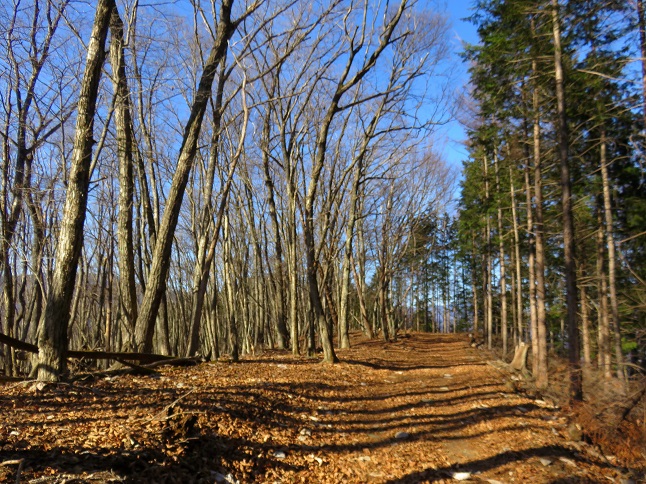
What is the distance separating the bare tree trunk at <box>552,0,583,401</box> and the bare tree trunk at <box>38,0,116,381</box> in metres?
8.00

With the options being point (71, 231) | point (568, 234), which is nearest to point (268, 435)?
point (71, 231)

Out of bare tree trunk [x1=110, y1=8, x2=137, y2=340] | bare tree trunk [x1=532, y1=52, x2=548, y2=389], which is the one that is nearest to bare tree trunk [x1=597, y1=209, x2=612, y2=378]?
bare tree trunk [x1=532, y1=52, x2=548, y2=389]

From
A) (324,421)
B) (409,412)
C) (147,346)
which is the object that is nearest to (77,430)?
(324,421)

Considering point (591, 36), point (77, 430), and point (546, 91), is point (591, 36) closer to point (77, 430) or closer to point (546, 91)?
point (546, 91)

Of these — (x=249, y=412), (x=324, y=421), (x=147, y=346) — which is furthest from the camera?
(x=147, y=346)

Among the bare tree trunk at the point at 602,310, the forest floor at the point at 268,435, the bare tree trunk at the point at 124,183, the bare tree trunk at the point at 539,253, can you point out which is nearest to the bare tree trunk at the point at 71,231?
the forest floor at the point at 268,435

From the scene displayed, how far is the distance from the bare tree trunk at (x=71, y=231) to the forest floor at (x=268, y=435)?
440 millimetres

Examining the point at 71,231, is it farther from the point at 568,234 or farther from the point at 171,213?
the point at 568,234

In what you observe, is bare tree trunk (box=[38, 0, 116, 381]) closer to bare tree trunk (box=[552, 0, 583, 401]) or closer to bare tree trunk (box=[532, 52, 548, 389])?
bare tree trunk (box=[552, 0, 583, 401])

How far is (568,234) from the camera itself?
8.88 meters

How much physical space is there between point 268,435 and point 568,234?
6699mm

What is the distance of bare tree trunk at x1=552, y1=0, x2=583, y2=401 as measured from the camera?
8320 millimetres

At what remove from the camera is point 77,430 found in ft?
14.5

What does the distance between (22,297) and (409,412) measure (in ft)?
41.4
